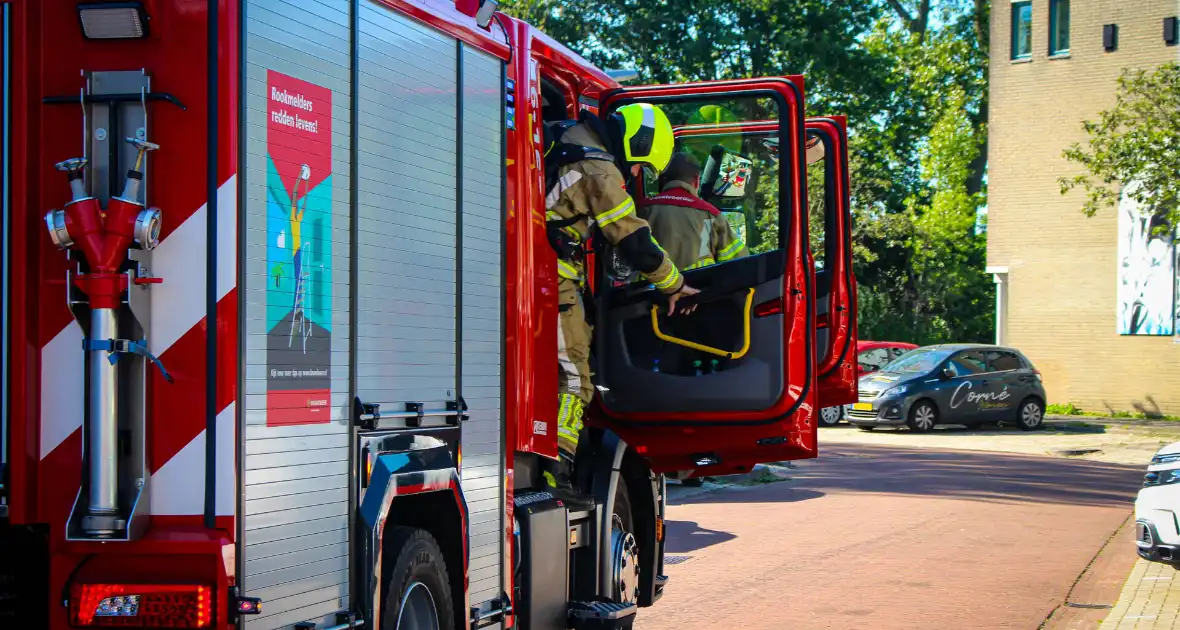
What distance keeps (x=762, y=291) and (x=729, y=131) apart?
93 cm

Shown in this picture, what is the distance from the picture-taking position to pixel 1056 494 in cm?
1642

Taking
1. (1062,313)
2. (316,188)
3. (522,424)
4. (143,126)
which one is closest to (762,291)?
(522,424)

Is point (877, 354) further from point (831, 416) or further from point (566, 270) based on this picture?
point (566, 270)

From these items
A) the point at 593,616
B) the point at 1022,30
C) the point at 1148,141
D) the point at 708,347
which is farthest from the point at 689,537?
the point at 1022,30

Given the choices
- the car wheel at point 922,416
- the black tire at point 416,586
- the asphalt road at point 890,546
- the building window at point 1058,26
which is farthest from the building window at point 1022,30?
the black tire at point 416,586

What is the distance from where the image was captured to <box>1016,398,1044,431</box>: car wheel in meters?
26.4

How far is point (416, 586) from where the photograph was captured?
5.08 metres

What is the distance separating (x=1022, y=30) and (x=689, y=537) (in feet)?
86.4

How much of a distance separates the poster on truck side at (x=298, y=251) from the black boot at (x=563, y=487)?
94.9 inches

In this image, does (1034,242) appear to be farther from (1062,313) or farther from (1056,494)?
(1056,494)

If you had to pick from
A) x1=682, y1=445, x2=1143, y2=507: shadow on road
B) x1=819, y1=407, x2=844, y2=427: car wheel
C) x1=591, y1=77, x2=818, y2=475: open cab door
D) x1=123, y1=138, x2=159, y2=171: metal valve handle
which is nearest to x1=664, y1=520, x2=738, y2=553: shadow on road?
x1=682, y1=445, x2=1143, y2=507: shadow on road

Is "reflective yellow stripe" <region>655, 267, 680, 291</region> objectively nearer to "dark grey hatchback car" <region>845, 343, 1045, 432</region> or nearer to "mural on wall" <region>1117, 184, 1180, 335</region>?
"dark grey hatchback car" <region>845, 343, 1045, 432</region>

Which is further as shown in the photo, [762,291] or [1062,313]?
[1062,313]

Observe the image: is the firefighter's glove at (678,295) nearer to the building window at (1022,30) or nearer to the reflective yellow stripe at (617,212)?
the reflective yellow stripe at (617,212)
